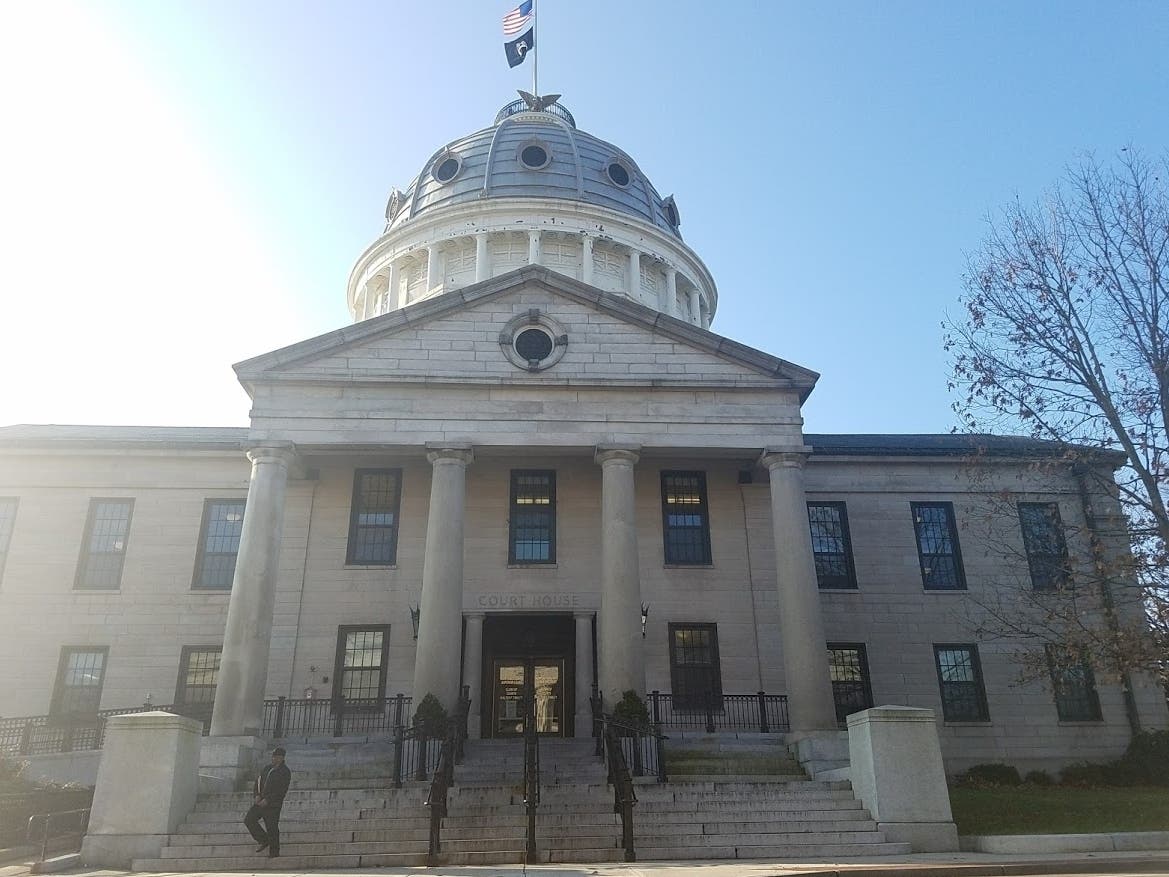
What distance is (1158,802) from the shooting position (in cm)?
1745

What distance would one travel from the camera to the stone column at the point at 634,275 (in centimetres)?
4124

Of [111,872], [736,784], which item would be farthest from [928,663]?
[111,872]

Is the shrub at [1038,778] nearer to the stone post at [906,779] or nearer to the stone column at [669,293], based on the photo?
the stone post at [906,779]

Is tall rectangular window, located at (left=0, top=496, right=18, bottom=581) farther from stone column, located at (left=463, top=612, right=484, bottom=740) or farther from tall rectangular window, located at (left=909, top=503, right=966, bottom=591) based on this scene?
tall rectangular window, located at (left=909, top=503, right=966, bottom=591)

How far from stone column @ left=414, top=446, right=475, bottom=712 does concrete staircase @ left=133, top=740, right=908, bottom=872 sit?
2.54 meters

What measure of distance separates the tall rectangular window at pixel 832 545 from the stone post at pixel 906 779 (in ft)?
36.2

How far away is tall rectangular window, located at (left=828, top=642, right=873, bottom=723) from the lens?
24.0 metres

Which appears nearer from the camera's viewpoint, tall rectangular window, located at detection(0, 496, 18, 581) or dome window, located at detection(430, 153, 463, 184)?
tall rectangular window, located at detection(0, 496, 18, 581)

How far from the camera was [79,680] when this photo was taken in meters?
23.2

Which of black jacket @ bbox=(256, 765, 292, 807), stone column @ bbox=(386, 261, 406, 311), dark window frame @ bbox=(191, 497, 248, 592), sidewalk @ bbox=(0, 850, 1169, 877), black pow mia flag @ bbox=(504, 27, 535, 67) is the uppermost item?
black pow mia flag @ bbox=(504, 27, 535, 67)

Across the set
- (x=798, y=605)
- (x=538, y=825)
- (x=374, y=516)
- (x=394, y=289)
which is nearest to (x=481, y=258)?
(x=394, y=289)

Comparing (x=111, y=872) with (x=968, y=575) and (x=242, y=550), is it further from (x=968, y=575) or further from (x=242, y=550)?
(x=968, y=575)

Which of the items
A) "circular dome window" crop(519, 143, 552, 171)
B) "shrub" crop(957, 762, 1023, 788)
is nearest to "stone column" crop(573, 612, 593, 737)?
"shrub" crop(957, 762, 1023, 788)

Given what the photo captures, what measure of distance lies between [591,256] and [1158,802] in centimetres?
2999
